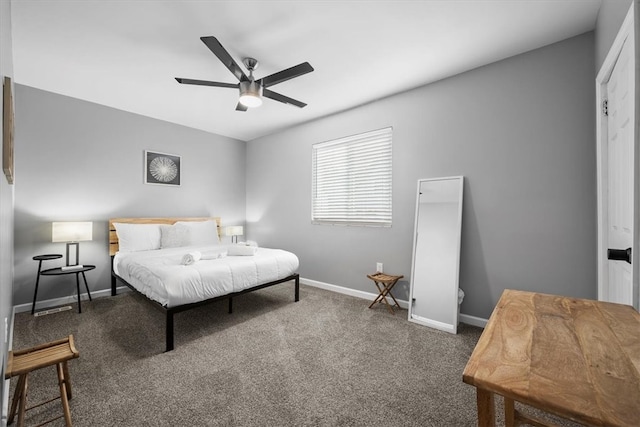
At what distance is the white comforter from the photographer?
2.41 metres

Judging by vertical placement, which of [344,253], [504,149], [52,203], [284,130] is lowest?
[344,253]

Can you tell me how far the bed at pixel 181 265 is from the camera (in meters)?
2.43

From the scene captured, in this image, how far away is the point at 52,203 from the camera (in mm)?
3434

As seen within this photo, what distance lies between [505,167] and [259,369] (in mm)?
2895

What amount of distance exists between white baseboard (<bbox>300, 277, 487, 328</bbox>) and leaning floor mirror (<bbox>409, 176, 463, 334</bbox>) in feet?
0.83

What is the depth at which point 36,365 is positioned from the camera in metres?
1.38

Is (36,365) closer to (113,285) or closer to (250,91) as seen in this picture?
(250,91)

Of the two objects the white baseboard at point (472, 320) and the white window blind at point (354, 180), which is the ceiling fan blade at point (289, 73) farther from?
the white baseboard at point (472, 320)

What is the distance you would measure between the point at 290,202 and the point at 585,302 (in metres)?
4.02

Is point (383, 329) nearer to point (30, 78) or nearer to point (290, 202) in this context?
point (290, 202)

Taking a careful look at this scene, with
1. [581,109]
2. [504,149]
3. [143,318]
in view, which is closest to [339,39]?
[504,149]

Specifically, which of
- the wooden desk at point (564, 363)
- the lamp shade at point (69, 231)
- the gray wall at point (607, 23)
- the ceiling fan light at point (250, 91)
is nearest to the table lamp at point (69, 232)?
the lamp shade at point (69, 231)

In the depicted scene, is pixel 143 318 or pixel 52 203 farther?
pixel 52 203

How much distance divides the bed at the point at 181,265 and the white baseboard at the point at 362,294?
→ 2.30 ft
